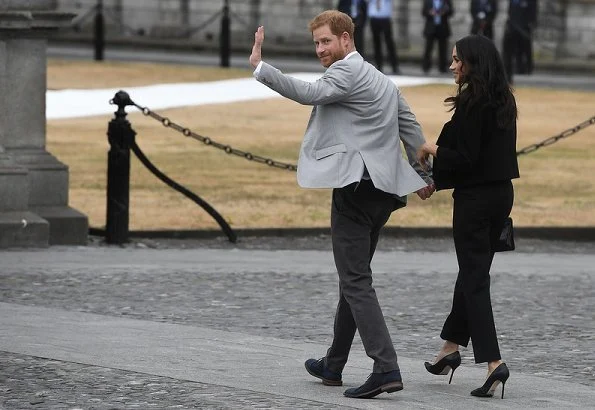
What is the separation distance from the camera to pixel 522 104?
2620cm

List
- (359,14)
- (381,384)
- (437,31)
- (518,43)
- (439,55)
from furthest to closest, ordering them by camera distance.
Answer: (359,14) < (437,31) < (518,43) < (439,55) < (381,384)

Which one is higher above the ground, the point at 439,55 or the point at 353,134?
the point at 353,134

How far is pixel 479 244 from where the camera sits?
7961mm

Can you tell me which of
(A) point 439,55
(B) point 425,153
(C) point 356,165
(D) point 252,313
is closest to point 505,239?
(B) point 425,153

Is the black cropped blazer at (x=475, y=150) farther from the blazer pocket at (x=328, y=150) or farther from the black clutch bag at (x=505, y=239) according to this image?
the blazer pocket at (x=328, y=150)

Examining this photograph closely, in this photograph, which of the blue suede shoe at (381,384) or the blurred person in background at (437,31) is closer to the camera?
the blue suede shoe at (381,384)

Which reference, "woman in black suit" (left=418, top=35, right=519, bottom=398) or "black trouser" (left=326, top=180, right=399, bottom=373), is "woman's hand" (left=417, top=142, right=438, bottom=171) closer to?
"woman in black suit" (left=418, top=35, right=519, bottom=398)

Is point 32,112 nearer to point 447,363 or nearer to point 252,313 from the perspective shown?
point 252,313

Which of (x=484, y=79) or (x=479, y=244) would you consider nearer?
(x=484, y=79)

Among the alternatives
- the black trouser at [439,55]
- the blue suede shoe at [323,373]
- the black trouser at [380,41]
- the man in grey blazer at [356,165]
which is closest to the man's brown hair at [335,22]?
the man in grey blazer at [356,165]

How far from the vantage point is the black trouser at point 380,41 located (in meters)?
33.2

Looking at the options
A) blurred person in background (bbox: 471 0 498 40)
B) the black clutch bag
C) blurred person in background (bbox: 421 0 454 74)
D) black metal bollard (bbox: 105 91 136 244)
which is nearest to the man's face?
the black clutch bag

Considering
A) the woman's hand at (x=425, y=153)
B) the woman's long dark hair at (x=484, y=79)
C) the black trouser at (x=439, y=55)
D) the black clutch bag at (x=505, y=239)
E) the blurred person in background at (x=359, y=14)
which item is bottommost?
the black trouser at (x=439, y=55)

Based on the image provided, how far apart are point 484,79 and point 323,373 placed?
1.42 meters
